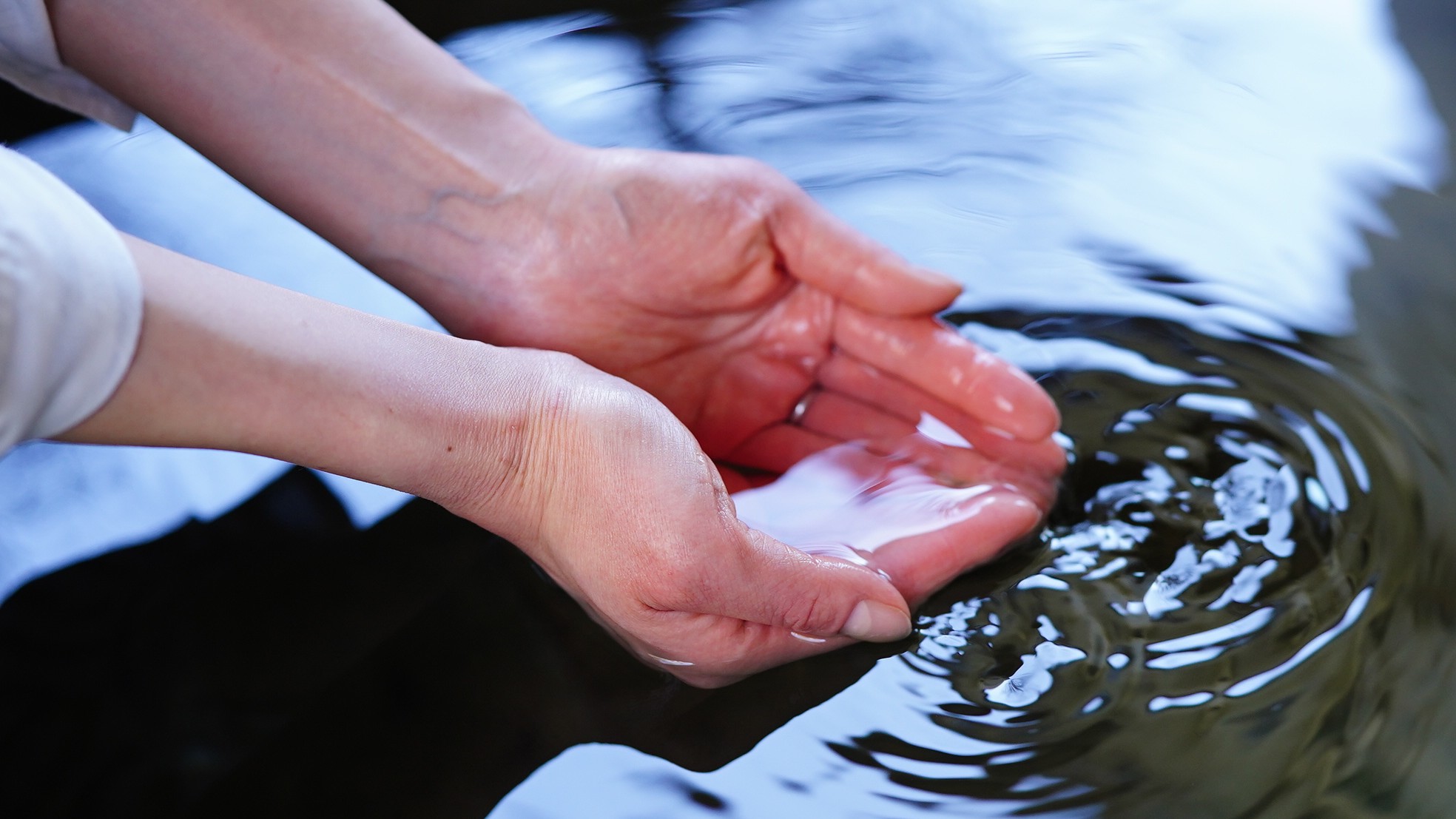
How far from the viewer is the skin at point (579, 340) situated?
817 mm

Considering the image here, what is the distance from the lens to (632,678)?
893mm

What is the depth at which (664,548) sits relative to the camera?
2.66 ft

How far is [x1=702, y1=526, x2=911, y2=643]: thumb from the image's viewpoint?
0.83 metres

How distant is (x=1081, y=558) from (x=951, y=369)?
0.70ft

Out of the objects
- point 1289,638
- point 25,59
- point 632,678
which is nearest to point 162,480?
point 25,59

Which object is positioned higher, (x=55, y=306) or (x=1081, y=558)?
(x=55, y=306)

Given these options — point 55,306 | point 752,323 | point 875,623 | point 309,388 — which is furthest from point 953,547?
point 55,306

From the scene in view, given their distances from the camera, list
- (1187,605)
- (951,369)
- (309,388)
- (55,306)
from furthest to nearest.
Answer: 1. (951,369)
2. (1187,605)
3. (309,388)
4. (55,306)

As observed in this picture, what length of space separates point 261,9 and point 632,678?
0.70 meters

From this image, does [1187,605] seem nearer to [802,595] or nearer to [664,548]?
[802,595]

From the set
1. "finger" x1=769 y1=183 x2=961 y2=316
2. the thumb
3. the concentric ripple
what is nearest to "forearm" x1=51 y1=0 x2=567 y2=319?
"finger" x1=769 y1=183 x2=961 y2=316

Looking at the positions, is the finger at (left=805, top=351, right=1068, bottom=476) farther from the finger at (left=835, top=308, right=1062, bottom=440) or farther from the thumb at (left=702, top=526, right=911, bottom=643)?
the thumb at (left=702, top=526, right=911, bottom=643)

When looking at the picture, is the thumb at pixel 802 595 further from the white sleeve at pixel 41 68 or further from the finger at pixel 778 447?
the white sleeve at pixel 41 68

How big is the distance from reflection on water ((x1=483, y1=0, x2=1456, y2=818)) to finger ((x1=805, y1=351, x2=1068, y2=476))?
38mm
